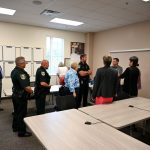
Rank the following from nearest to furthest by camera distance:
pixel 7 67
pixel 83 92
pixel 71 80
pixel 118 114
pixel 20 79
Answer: pixel 118 114 < pixel 20 79 < pixel 71 80 < pixel 83 92 < pixel 7 67

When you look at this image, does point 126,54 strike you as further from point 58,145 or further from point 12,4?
point 58,145

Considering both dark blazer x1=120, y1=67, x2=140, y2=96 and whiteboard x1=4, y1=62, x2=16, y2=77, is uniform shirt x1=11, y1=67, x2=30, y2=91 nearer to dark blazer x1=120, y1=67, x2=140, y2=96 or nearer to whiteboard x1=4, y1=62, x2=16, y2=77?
dark blazer x1=120, y1=67, x2=140, y2=96

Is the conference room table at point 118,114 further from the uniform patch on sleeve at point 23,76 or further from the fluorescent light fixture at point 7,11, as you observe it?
the fluorescent light fixture at point 7,11

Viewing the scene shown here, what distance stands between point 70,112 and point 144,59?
3.96 meters

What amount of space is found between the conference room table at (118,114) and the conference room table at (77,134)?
128 millimetres

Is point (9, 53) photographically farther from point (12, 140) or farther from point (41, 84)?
point (12, 140)

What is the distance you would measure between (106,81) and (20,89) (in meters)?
1.55

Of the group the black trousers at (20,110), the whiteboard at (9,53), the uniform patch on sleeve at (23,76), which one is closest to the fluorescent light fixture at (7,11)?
the whiteboard at (9,53)

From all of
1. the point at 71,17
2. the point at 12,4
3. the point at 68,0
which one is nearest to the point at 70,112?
the point at 68,0

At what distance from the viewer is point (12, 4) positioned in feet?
12.9

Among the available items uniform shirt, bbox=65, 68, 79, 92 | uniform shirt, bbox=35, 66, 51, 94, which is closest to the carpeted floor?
uniform shirt, bbox=35, 66, 51, 94

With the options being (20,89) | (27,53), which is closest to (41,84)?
(20,89)

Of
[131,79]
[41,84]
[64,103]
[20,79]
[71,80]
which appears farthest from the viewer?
[71,80]

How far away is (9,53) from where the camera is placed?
19.6 ft
